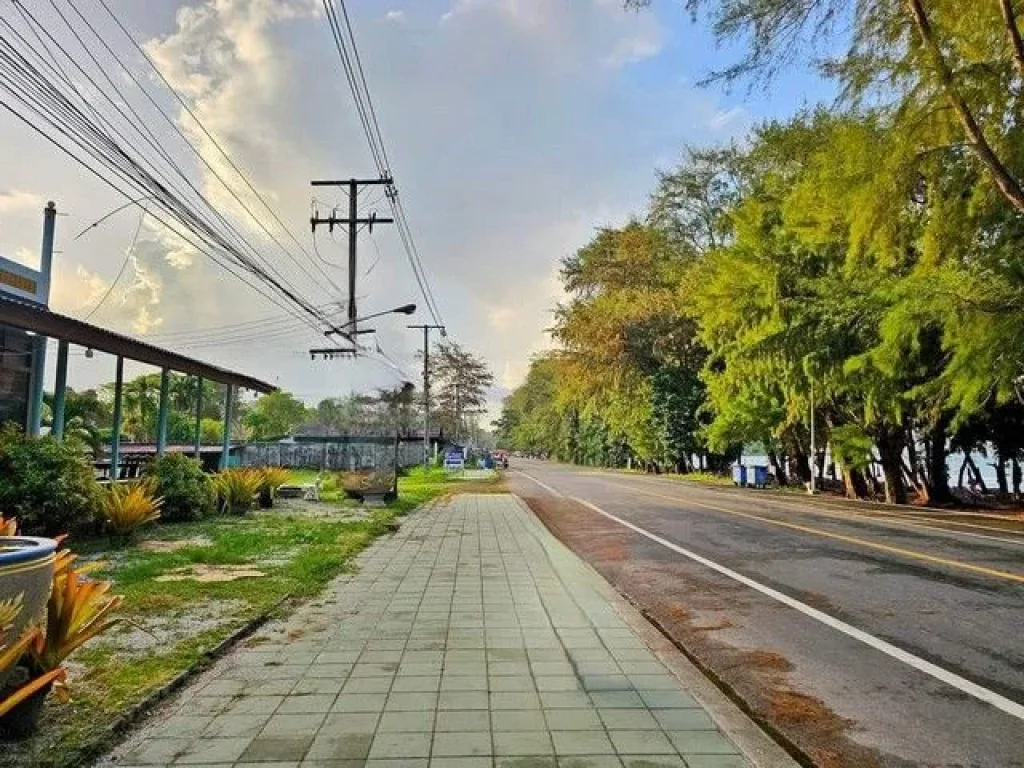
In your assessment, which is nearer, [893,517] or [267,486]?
[893,517]

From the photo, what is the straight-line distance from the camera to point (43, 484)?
1058 centimetres

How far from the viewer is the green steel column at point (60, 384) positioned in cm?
1326

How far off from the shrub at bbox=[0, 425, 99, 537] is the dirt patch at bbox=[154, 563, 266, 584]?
2.49 m

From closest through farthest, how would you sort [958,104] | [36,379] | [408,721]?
[408,721], [958,104], [36,379]

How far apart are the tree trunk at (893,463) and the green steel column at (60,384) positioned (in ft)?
77.3

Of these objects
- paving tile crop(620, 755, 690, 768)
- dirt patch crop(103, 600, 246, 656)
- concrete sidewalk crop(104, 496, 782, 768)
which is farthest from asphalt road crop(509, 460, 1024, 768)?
dirt patch crop(103, 600, 246, 656)

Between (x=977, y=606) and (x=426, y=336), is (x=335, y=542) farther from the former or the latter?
(x=426, y=336)

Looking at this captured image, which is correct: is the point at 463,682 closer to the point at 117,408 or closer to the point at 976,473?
the point at 117,408

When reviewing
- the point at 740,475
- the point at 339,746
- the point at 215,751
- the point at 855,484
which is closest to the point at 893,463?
the point at 855,484

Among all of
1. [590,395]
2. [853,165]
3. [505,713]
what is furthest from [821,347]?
[590,395]

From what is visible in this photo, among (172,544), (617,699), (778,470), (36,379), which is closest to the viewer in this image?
(617,699)

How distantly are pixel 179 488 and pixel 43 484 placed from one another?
421 centimetres

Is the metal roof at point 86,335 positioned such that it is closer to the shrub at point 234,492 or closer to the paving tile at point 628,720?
the shrub at point 234,492

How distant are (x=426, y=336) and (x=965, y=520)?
3715 centimetres
